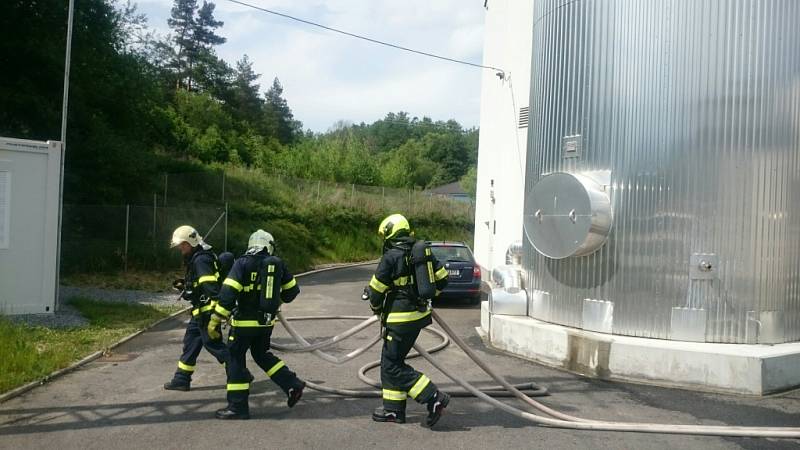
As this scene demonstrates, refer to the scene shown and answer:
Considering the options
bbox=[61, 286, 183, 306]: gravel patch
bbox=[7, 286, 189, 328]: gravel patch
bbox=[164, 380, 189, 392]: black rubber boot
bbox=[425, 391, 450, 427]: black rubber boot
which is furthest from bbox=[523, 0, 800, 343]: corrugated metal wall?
bbox=[61, 286, 183, 306]: gravel patch

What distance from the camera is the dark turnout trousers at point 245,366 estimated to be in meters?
6.12

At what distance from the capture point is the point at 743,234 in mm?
8062

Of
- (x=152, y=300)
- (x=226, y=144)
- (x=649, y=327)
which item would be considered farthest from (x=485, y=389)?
(x=226, y=144)

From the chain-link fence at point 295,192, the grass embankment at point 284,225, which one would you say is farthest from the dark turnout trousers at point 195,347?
the chain-link fence at point 295,192

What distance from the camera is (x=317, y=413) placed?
6.39 m

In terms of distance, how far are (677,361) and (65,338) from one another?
8654 mm

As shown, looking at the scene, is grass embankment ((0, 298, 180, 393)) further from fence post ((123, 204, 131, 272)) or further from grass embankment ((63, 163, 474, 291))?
fence post ((123, 204, 131, 272))

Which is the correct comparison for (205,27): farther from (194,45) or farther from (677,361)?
(677,361)

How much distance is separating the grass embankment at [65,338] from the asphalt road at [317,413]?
316 millimetres

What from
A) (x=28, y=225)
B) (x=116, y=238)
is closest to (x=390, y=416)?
(x=28, y=225)

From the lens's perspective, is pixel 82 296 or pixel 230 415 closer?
pixel 230 415

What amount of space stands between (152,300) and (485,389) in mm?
9555

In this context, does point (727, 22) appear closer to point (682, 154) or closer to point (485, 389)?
point (682, 154)

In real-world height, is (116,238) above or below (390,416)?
above
